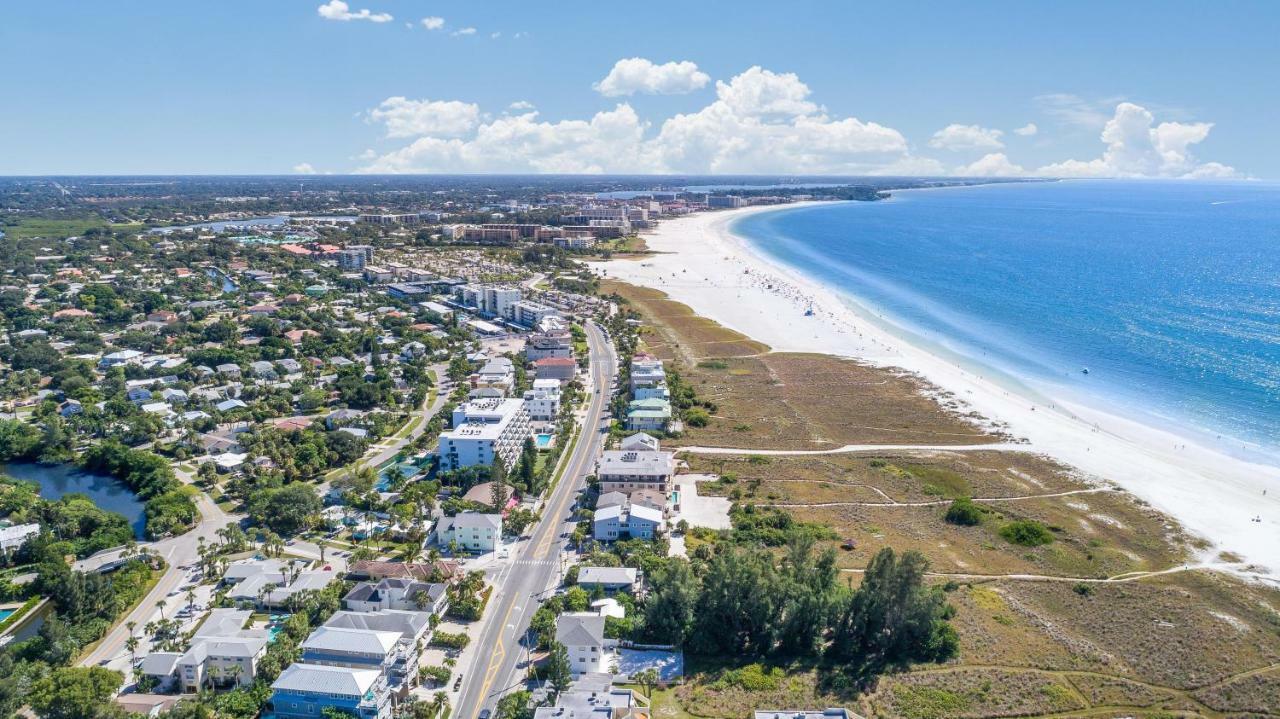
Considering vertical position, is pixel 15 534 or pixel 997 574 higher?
pixel 15 534

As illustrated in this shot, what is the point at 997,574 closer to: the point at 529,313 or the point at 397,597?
the point at 397,597

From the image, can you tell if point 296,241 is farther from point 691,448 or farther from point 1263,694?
point 1263,694

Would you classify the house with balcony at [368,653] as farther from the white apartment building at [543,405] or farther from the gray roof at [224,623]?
the white apartment building at [543,405]

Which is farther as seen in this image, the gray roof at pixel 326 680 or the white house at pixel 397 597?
the white house at pixel 397 597

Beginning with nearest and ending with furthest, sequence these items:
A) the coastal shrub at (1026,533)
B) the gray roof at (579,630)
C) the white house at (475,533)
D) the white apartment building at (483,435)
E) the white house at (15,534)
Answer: the gray roof at (579,630)
the white house at (15,534)
the white house at (475,533)
the coastal shrub at (1026,533)
the white apartment building at (483,435)

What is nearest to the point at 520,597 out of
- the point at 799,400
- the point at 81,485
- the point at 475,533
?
the point at 475,533

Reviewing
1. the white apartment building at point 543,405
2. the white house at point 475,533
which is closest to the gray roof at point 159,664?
the white house at point 475,533

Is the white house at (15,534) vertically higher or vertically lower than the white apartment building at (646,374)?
lower

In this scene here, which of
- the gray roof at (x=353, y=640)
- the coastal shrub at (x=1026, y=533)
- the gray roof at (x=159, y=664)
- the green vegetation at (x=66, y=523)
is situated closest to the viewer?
the gray roof at (x=353, y=640)

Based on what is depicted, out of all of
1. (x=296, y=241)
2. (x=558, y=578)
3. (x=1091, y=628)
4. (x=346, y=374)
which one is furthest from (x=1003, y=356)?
(x=296, y=241)
